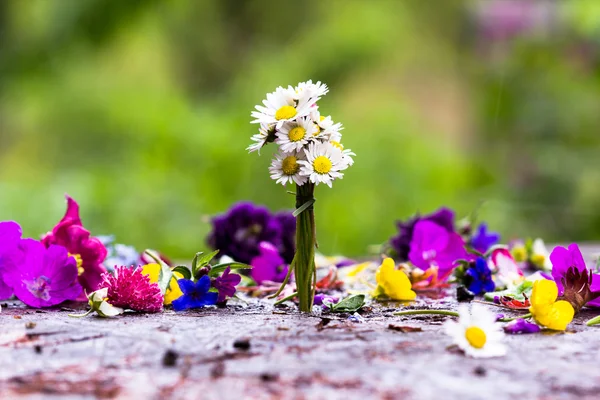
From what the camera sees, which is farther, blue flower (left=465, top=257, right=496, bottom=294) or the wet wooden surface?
blue flower (left=465, top=257, right=496, bottom=294)

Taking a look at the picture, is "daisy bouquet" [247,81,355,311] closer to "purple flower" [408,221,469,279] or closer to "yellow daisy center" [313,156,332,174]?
"yellow daisy center" [313,156,332,174]

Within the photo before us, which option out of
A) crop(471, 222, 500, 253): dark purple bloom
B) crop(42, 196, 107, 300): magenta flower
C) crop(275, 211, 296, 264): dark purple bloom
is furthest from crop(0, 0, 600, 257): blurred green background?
crop(42, 196, 107, 300): magenta flower

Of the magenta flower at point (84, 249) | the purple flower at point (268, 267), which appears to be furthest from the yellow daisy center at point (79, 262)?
the purple flower at point (268, 267)

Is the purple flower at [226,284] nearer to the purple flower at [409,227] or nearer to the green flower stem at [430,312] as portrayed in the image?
Result: the green flower stem at [430,312]

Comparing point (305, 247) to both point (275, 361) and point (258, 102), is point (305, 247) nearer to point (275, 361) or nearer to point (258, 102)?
point (275, 361)

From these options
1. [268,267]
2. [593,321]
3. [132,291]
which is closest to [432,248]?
[268,267]

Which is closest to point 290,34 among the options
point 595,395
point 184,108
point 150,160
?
point 184,108
